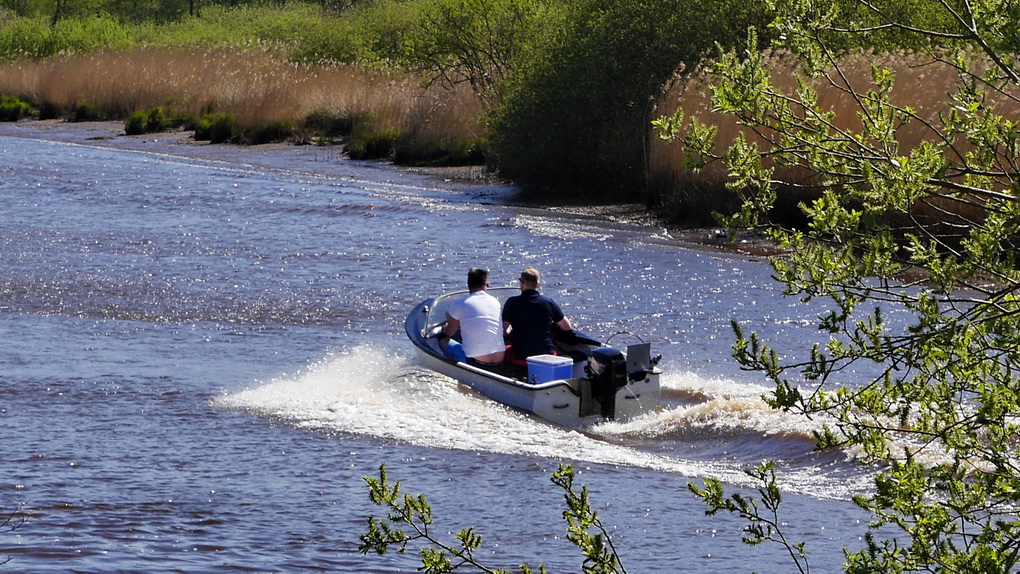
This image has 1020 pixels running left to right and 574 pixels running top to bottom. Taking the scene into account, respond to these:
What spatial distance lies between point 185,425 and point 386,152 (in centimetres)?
2043

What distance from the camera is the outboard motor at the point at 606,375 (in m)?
10.2

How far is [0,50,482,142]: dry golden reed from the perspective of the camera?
30188mm

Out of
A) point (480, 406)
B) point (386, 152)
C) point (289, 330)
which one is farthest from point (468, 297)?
point (386, 152)

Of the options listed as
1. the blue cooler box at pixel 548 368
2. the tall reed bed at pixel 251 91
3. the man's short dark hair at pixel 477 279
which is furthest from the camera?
the tall reed bed at pixel 251 91

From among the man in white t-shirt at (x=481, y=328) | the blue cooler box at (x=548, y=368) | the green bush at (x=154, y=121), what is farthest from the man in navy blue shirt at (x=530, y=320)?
the green bush at (x=154, y=121)

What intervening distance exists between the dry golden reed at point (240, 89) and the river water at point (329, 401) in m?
8.39

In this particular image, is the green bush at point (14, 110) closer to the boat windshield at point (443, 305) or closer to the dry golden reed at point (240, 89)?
the dry golden reed at point (240, 89)

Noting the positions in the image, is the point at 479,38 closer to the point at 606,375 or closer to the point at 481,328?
the point at 481,328

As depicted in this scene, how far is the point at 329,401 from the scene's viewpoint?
11.1 m

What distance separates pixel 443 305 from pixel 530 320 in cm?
157

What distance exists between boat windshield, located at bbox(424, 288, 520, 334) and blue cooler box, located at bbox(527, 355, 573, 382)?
4.81 ft

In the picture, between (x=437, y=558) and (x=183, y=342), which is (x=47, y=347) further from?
(x=437, y=558)

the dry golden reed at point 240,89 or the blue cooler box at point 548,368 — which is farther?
the dry golden reed at point 240,89

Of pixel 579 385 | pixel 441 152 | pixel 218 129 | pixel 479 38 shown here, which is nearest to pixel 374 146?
pixel 441 152
